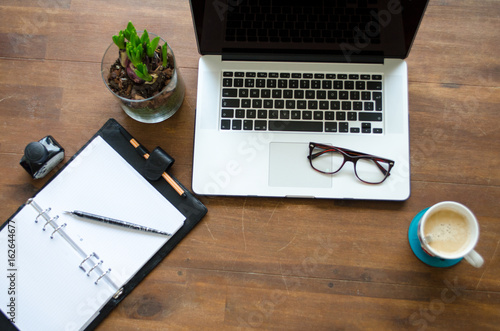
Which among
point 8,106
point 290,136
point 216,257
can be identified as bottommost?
point 216,257

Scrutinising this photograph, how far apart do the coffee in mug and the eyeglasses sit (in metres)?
0.13

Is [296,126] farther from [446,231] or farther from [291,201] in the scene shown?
[446,231]

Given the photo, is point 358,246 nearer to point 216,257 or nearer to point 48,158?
point 216,257

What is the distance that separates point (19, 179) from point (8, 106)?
0.57 ft

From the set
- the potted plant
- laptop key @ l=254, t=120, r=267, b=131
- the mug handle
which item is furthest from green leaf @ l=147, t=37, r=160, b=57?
the mug handle

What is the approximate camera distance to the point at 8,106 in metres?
0.96

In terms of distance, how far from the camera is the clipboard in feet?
2.88

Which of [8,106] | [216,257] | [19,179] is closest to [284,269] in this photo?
[216,257]

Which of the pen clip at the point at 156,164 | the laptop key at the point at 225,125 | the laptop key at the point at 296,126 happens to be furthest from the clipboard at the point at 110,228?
the laptop key at the point at 296,126

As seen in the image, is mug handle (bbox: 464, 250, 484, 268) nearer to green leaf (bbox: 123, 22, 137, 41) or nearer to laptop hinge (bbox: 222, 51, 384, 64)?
laptop hinge (bbox: 222, 51, 384, 64)

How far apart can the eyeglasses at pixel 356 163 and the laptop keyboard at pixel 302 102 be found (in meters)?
0.05

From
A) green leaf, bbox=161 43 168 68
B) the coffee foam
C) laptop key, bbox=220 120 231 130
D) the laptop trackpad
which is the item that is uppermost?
green leaf, bbox=161 43 168 68

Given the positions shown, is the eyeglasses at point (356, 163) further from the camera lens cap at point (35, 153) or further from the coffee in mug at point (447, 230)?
the camera lens cap at point (35, 153)

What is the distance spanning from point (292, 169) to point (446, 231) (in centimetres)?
34
